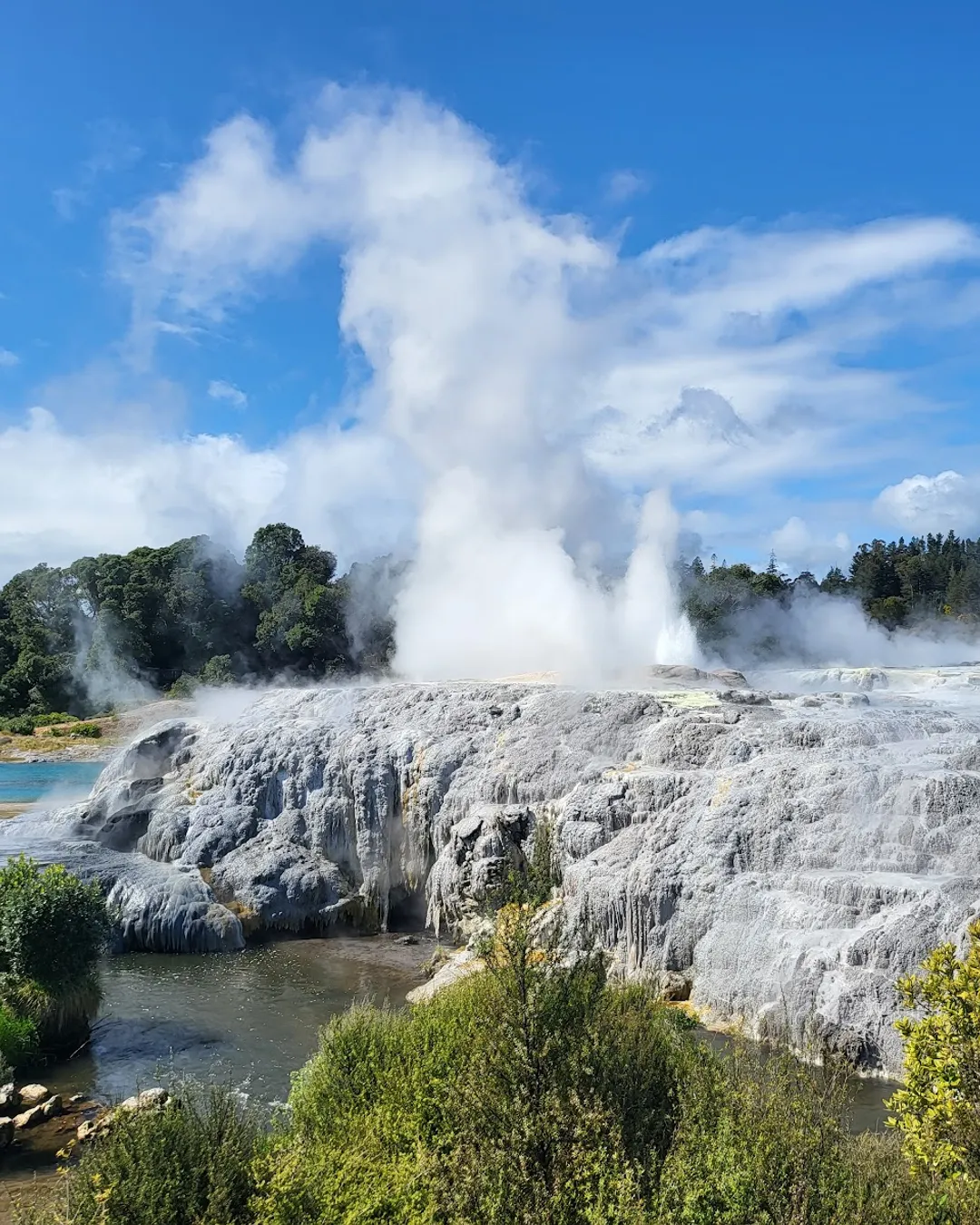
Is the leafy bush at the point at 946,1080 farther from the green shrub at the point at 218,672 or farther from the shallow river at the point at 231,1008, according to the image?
the green shrub at the point at 218,672

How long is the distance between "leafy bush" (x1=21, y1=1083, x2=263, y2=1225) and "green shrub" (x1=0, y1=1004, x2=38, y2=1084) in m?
7.35

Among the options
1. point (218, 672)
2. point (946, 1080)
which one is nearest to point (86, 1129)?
point (946, 1080)

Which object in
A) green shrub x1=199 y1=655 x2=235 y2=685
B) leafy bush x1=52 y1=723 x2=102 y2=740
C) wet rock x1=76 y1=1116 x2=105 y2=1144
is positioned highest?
green shrub x1=199 y1=655 x2=235 y2=685

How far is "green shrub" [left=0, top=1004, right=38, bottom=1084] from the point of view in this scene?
1659 cm

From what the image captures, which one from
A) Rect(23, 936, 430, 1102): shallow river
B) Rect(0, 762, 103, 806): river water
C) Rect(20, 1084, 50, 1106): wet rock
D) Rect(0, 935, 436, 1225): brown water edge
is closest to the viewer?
Rect(0, 935, 436, 1225): brown water edge

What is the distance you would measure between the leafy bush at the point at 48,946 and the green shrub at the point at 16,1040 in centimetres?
22

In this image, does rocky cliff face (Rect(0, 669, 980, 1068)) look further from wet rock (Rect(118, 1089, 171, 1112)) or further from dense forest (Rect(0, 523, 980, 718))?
dense forest (Rect(0, 523, 980, 718))

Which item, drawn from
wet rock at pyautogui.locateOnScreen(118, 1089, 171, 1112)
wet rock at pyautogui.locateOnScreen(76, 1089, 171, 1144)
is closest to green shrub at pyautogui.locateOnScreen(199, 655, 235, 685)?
wet rock at pyautogui.locateOnScreen(118, 1089, 171, 1112)

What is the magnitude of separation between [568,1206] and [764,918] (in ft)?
35.2

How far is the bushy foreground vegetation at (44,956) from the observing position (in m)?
17.3

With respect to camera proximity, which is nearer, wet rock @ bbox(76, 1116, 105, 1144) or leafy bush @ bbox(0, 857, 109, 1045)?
wet rock @ bbox(76, 1116, 105, 1144)

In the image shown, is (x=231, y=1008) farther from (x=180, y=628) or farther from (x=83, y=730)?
(x=180, y=628)

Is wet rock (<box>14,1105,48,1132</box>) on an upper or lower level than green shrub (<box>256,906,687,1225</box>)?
lower

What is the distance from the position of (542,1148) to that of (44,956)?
11.8 m
